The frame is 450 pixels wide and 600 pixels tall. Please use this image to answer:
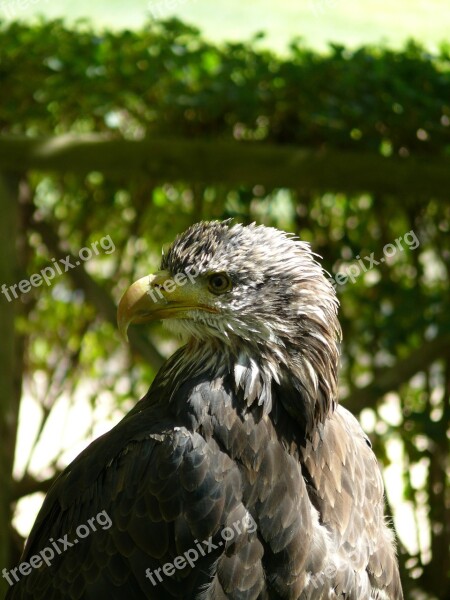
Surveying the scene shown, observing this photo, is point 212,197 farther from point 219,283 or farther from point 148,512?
point 148,512

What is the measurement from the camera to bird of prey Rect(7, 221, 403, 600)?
2635 mm

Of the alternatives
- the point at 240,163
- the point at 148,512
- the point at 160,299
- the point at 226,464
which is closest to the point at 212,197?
the point at 240,163

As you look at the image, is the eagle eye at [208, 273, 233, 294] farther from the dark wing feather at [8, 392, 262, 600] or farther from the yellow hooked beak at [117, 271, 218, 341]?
the dark wing feather at [8, 392, 262, 600]

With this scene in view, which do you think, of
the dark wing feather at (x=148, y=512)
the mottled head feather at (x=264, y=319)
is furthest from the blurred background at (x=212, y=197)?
the dark wing feather at (x=148, y=512)

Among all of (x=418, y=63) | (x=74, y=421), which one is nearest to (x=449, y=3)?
(x=418, y=63)

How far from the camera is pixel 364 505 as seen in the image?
2.92m

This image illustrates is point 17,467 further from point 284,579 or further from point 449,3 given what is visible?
point 449,3

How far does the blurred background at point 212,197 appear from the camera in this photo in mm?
4195

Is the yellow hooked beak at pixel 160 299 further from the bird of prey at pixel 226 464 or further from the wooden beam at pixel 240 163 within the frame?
the wooden beam at pixel 240 163

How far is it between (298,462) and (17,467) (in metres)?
3.22

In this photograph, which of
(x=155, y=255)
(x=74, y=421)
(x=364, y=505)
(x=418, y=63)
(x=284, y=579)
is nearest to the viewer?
(x=284, y=579)

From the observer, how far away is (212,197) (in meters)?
4.69

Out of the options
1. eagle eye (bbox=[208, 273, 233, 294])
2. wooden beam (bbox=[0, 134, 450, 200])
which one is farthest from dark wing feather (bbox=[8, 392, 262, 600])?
wooden beam (bbox=[0, 134, 450, 200])

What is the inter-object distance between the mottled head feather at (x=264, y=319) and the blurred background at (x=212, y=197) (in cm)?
142
